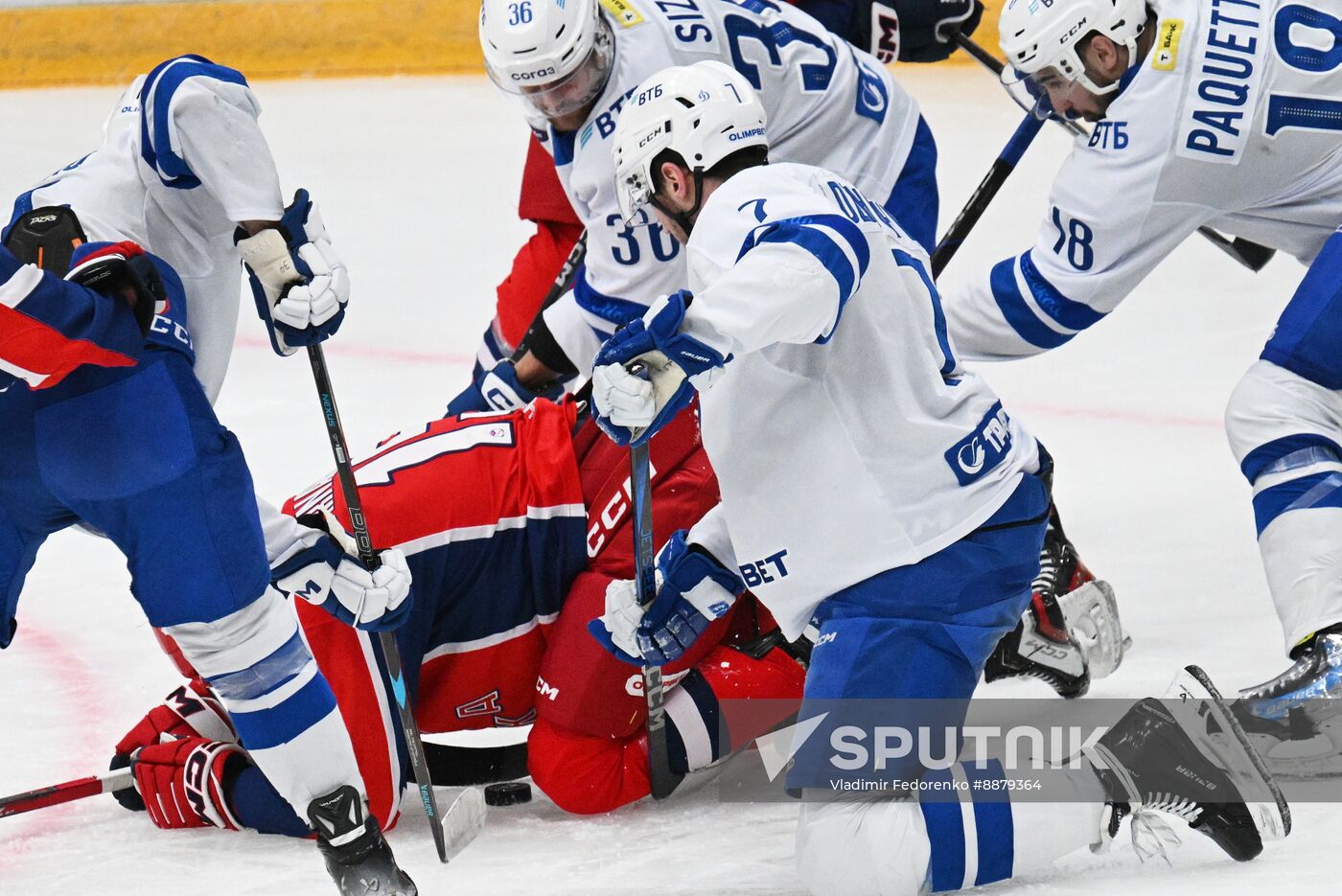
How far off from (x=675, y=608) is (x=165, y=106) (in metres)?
0.97

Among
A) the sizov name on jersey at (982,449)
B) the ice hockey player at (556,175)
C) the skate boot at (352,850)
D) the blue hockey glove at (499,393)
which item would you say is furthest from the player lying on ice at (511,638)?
the ice hockey player at (556,175)

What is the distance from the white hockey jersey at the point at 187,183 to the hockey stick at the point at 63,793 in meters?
0.60

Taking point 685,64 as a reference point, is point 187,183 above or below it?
above

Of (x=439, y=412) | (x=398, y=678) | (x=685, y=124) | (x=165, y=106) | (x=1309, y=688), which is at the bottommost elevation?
(x=439, y=412)

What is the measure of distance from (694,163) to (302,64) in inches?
196

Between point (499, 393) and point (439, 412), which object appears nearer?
point (499, 393)

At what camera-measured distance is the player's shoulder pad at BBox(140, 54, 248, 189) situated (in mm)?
2439

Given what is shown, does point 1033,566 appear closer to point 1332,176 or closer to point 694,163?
point 694,163

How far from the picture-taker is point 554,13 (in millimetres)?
3299

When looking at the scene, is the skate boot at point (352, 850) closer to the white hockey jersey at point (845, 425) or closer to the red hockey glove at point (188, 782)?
the red hockey glove at point (188, 782)

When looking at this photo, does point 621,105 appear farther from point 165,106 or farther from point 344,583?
point 344,583

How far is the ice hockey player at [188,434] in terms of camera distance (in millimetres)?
2287

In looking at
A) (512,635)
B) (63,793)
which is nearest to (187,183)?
(512,635)

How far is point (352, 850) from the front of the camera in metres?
2.40
